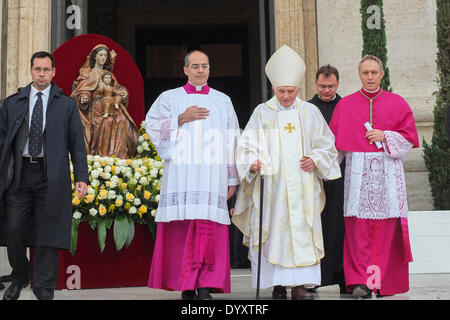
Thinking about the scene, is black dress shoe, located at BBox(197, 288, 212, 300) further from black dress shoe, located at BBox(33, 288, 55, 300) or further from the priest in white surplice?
black dress shoe, located at BBox(33, 288, 55, 300)

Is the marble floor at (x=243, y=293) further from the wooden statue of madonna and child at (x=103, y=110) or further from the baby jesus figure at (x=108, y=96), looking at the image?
the baby jesus figure at (x=108, y=96)

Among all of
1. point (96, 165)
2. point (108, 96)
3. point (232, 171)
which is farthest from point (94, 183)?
point (232, 171)

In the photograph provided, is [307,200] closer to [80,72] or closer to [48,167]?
[48,167]

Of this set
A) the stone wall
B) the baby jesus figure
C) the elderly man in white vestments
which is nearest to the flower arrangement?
the baby jesus figure

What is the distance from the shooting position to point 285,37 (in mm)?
10008

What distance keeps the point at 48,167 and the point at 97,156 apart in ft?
6.11

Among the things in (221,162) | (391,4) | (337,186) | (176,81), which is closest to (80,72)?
(221,162)

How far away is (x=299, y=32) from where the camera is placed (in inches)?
396

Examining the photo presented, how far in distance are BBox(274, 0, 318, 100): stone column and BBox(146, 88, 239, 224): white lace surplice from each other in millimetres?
4164

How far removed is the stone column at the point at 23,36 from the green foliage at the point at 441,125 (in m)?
5.01

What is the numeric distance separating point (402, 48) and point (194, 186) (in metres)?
4.80

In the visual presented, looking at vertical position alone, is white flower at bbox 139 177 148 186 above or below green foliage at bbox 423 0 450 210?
below

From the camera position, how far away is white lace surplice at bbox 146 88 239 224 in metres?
5.71

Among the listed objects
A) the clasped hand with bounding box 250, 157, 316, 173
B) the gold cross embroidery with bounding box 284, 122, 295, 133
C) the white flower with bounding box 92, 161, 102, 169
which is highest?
the gold cross embroidery with bounding box 284, 122, 295, 133
